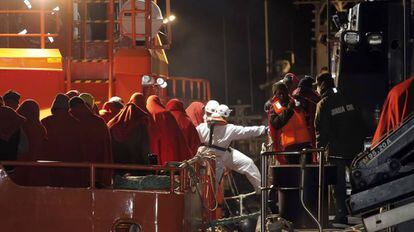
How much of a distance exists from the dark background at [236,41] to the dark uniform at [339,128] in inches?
1448

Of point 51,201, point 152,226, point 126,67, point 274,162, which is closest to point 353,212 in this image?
point 152,226

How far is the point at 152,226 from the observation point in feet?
23.4

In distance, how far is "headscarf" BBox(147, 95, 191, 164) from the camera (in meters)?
10.4

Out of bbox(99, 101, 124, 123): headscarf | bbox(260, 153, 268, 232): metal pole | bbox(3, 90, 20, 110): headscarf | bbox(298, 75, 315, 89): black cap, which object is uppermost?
bbox(298, 75, 315, 89): black cap

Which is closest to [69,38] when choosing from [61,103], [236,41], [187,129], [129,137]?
[187,129]

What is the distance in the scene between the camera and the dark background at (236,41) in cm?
4784

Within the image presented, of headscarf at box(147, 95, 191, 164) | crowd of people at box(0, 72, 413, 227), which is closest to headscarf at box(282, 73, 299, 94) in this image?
crowd of people at box(0, 72, 413, 227)

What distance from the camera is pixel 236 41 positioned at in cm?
5394

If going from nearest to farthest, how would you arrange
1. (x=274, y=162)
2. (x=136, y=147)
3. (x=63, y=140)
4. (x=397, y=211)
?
(x=397, y=211) < (x=63, y=140) < (x=136, y=147) < (x=274, y=162)

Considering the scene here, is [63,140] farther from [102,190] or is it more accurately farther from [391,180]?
[391,180]

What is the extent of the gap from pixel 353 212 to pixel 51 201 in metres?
2.66

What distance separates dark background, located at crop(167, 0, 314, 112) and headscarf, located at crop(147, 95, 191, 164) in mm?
36181

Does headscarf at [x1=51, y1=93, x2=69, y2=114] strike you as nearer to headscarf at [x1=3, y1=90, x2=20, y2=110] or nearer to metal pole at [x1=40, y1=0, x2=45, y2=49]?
headscarf at [x1=3, y1=90, x2=20, y2=110]

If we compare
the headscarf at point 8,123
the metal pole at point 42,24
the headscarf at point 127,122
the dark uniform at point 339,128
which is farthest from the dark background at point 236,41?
the headscarf at point 8,123
